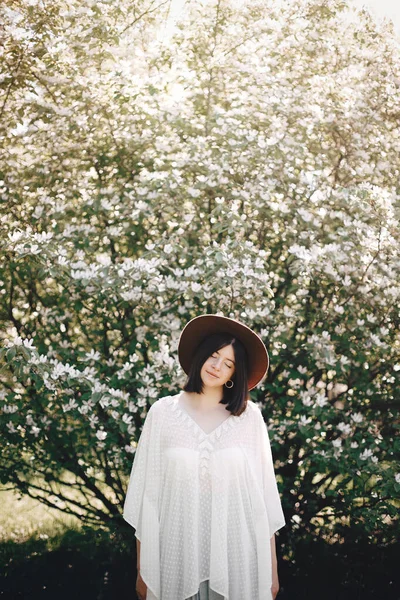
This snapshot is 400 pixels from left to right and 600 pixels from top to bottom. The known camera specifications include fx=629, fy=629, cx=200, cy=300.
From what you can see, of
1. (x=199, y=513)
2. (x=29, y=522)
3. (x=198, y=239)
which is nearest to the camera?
(x=199, y=513)

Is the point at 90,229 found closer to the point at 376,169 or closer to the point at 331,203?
the point at 331,203

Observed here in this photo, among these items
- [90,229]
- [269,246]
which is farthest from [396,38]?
[90,229]

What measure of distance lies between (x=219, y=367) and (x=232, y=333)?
169 mm

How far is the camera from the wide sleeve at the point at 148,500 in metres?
2.32

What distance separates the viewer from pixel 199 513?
2309mm

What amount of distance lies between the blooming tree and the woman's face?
3.32 feet

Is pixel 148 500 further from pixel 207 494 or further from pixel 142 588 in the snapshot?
pixel 142 588

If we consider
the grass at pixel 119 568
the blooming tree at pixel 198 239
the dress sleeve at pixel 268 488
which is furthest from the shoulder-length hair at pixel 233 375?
the grass at pixel 119 568

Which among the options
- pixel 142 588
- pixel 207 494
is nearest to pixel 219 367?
pixel 207 494

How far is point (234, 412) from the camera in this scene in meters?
2.41

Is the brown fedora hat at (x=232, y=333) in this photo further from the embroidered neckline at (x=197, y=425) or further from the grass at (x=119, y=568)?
the grass at (x=119, y=568)

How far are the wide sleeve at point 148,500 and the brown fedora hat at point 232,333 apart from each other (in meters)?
0.31

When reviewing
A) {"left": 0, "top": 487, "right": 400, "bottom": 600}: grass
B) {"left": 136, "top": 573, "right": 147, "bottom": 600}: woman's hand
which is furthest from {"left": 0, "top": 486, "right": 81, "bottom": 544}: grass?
{"left": 136, "top": 573, "right": 147, "bottom": 600}: woman's hand

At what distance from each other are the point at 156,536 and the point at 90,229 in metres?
2.13
